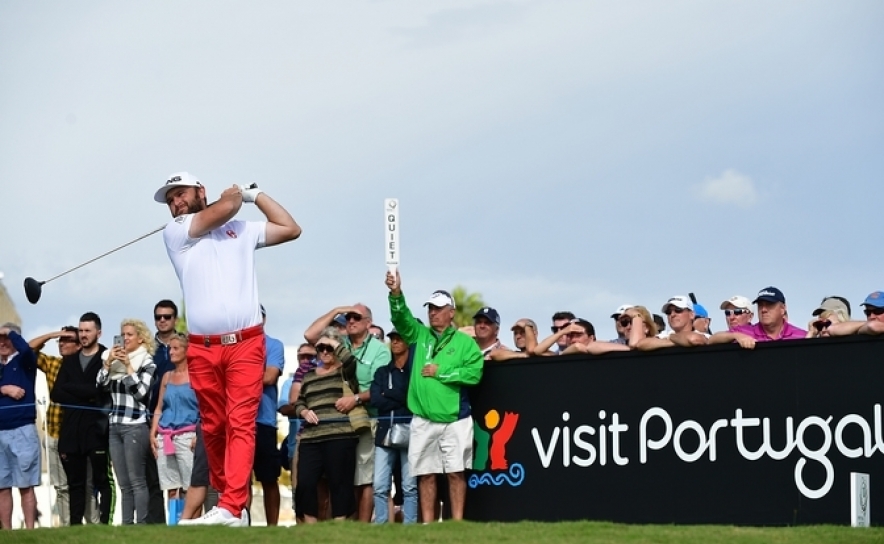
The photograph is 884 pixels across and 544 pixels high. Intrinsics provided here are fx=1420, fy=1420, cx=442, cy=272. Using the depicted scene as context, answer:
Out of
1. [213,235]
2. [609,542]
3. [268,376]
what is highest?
[213,235]

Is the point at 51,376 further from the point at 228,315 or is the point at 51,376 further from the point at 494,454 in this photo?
the point at 228,315

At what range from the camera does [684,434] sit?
38.7 feet

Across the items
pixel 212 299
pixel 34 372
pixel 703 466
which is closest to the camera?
pixel 212 299

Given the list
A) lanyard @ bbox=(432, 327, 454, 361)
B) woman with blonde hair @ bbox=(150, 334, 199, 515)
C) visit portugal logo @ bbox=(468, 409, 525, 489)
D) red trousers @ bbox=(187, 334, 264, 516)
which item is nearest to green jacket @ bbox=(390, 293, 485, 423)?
lanyard @ bbox=(432, 327, 454, 361)

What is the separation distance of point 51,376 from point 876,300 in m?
8.85

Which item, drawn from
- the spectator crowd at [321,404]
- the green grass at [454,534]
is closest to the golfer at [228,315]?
the green grass at [454,534]

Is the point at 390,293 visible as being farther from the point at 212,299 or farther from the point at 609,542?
the point at 609,542

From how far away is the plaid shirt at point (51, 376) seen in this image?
15289mm

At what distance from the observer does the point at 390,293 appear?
42.9 ft

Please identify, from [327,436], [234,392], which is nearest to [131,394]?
[327,436]

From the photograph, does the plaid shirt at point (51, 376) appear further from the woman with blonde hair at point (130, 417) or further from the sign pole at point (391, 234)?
the sign pole at point (391, 234)

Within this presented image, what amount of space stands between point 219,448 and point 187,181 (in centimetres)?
204

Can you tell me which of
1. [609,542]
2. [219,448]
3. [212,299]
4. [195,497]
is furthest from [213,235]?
[609,542]

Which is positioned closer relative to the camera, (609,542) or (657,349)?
(609,542)
